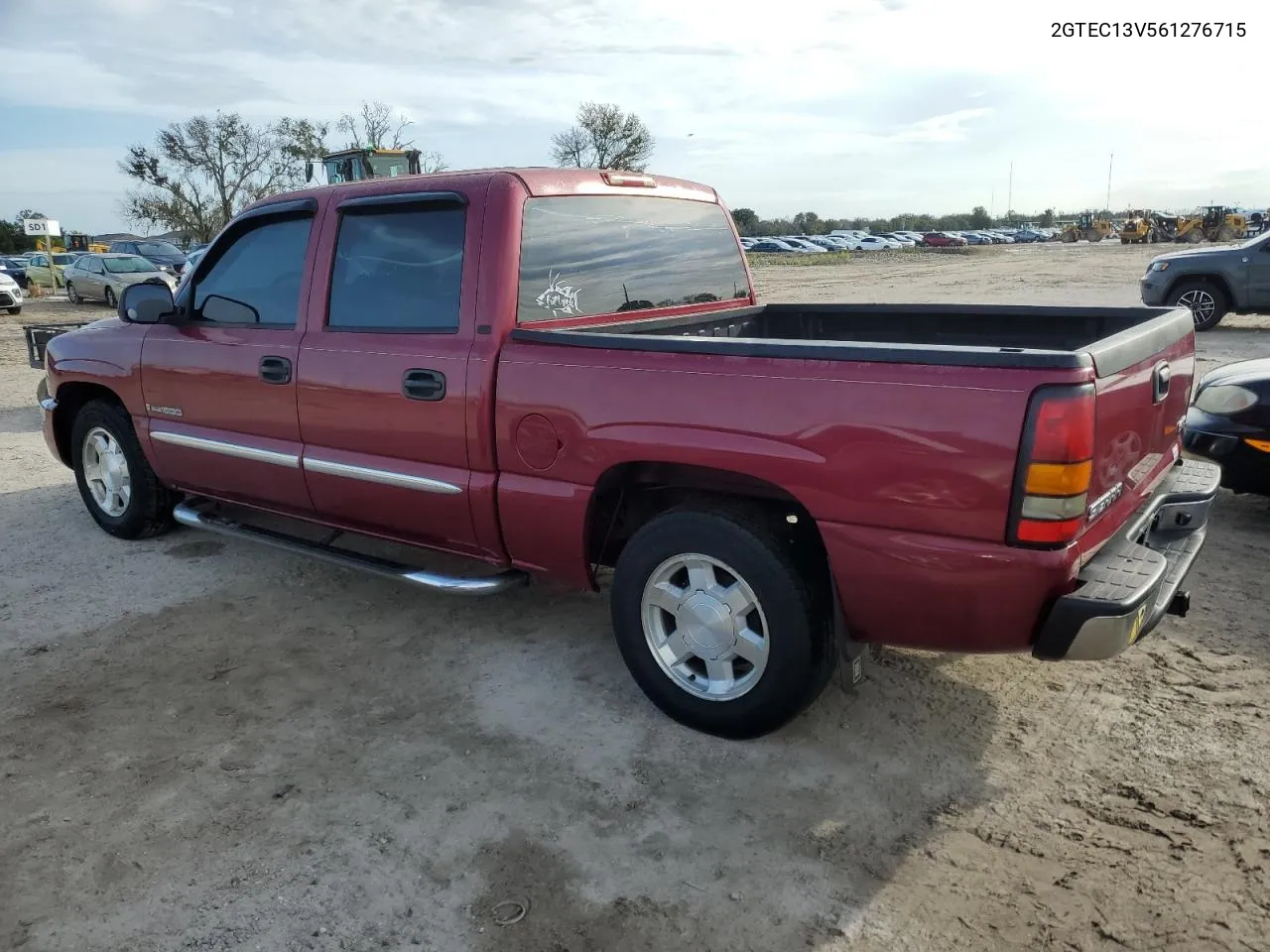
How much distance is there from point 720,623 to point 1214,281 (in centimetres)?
1364

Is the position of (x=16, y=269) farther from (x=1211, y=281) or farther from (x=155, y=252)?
(x=1211, y=281)

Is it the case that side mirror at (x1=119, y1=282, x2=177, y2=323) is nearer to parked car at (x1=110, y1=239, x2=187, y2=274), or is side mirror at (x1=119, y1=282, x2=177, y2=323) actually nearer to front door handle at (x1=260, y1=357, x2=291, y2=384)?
front door handle at (x1=260, y1=357, x2=291, y2=384)

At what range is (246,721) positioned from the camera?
3533 mm

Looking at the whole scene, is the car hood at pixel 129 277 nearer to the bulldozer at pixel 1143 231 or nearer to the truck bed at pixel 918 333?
the truck bed at pixel 918 333

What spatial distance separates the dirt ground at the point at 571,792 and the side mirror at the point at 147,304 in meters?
1.40

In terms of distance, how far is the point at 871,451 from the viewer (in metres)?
2.73

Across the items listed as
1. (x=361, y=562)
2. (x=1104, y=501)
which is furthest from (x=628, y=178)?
(x=1104, y=501)

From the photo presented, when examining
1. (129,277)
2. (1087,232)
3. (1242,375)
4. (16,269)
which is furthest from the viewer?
(1087,232)

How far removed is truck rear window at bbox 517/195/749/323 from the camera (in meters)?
3.76

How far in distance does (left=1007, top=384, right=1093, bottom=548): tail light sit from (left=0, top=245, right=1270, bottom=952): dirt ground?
0.93 m

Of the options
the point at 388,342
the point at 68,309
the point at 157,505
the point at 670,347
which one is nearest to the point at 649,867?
the point at 670,347

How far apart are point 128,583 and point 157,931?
9.35ft

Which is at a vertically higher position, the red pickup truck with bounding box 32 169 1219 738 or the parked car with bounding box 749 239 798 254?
the parked car with bounding box 749 239 798 254

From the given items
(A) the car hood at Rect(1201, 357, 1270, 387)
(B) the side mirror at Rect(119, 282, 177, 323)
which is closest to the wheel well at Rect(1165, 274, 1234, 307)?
(A) the car hood at Rect(1201, 357, 1270, 387)
